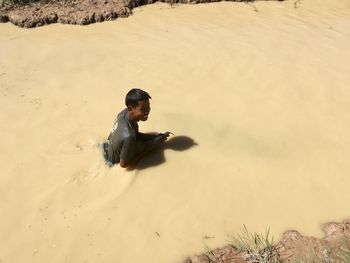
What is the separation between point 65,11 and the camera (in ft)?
23.3

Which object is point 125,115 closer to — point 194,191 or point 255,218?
point 194,191

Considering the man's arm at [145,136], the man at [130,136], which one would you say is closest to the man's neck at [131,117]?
the man at [130,136]

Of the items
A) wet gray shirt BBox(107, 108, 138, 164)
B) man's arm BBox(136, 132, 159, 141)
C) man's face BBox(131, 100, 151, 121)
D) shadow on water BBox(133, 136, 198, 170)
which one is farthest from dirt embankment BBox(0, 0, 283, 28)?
man's face BBox(131, 100, 151, 121)

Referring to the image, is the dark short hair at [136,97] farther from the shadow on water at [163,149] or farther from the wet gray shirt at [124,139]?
the shadow on water at [163,149]

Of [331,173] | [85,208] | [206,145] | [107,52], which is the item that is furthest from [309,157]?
[107,52]

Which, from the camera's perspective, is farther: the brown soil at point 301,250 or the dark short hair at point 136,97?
the dark short hair at point 136,97

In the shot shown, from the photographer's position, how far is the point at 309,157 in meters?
4.27

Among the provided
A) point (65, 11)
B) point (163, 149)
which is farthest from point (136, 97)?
point (65, 11)

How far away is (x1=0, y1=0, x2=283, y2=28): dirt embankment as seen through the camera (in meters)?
6.91

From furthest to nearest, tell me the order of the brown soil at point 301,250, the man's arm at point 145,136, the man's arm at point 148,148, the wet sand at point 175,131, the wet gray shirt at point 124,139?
the man's arm at point 145,136 → the man's arm at point 148,148 → the wet gray shirt at point 124,139 → the wet sand at point 175,131 → the brown soil at point 301,250

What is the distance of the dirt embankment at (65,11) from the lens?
6914 millimetres

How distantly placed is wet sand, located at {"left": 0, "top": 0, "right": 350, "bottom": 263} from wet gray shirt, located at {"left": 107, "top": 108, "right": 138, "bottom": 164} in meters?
0.28

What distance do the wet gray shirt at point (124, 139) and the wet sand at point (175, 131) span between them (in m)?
0.28

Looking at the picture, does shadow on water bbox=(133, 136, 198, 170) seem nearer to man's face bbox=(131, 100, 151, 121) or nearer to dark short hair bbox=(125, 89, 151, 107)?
man's face bbox=(131, 100, 151, 121)
